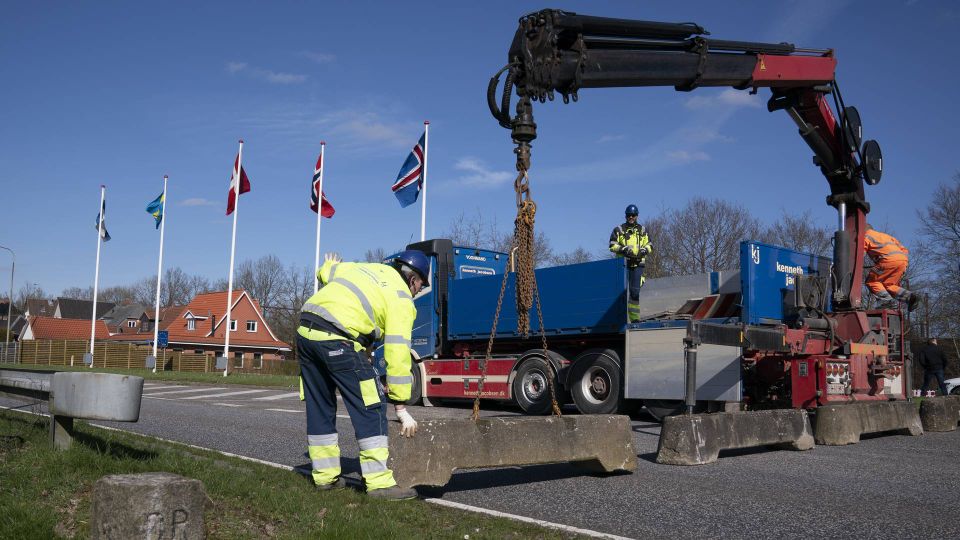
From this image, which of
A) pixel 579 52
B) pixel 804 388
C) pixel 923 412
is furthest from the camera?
pixel 923 412

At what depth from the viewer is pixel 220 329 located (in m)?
63.8

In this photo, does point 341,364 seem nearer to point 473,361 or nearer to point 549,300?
point 549,300

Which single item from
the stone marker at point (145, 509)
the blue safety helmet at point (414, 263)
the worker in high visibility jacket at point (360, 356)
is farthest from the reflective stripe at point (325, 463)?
the stone marker at point (145, 509)

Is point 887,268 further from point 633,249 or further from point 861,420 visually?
point 633,249

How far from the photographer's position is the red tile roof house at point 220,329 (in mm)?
63156

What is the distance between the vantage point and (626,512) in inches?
210

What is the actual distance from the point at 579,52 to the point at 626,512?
508 cm

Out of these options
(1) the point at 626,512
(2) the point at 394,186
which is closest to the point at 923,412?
(1) the point at 626,512

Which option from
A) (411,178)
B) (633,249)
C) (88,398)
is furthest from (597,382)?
(411,178)

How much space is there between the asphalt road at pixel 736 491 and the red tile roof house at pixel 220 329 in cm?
5597

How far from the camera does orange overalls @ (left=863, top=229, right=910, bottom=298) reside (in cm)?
1222

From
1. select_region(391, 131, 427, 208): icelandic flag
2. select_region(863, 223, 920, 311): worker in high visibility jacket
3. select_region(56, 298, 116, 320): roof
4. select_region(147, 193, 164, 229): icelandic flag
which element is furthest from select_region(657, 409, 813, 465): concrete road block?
select_region(56, 298, 116, 320): roof

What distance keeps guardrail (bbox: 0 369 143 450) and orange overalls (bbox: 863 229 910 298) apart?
10750 mm

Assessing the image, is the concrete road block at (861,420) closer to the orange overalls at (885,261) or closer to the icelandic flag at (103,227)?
the orange overalls at (885,261)
